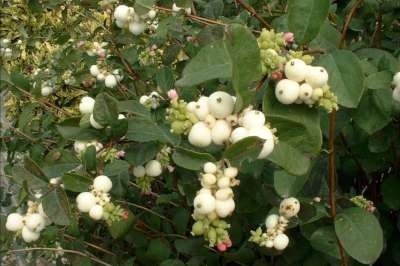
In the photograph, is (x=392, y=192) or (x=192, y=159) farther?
(x=392, y=192)

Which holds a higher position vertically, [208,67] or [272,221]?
[208,67]

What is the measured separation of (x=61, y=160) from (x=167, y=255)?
70 cm

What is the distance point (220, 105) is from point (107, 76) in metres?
1.21

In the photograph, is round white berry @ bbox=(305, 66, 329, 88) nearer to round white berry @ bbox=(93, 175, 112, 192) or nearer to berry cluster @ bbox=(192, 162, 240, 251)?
berry cluster @ bbox=(192, 162, 240, 251)

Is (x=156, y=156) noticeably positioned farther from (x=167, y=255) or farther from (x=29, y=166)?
(x=167, y=255)

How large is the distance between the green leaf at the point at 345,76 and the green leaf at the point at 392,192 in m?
0.61

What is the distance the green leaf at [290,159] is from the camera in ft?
2.83

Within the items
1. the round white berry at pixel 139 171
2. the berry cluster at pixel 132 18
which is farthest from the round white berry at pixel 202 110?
the berry cluster at pixel 132 18

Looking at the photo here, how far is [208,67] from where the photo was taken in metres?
0.92

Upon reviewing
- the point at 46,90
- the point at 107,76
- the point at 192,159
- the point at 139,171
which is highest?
the point at 192,159

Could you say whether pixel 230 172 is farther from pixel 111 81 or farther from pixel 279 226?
pixel 111 81

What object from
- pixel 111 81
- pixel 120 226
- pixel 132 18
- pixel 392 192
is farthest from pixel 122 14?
pixel 392 192

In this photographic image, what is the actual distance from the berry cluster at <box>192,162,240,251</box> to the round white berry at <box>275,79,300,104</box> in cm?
13

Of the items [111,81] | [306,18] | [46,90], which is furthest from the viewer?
[46,90]
